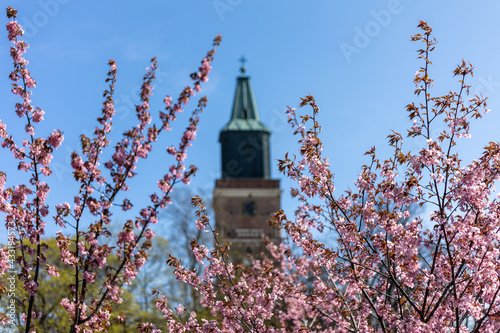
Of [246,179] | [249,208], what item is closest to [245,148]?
[246,179]

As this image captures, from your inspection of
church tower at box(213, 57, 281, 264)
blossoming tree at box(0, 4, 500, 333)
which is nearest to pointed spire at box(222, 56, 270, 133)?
church tower at box(213, 57, 281, 264)

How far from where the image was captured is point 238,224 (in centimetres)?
5666

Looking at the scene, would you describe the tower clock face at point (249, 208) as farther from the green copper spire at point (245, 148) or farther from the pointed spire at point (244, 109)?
the pointed spire at point (244, 109)

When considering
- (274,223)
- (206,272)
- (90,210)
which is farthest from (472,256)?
(90,210)

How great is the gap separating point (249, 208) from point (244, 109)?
1090 centimetres

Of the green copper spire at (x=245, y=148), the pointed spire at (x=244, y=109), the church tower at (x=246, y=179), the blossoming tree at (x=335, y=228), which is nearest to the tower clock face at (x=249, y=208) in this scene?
the church tower at (x=246, y=179)

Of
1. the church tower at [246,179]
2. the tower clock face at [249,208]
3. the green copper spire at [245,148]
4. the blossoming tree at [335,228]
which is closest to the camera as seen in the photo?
the blossoming tree at [335,228]

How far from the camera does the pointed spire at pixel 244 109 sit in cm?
6059

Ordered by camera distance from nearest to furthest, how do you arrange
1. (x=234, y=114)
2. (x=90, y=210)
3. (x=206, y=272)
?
(x=90, y=210) → (x=206, y=272) → (x=234, y=114)

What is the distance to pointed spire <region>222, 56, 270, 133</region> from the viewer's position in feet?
199

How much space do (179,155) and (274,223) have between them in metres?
1.63

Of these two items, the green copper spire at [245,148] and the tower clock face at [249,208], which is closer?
the tower clock face at [249,208]

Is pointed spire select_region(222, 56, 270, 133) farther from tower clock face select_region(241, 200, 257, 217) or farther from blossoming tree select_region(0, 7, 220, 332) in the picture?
blossoming tree select_region(0, 7, 220, 332)

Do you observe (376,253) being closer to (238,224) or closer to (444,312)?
(444,312)
